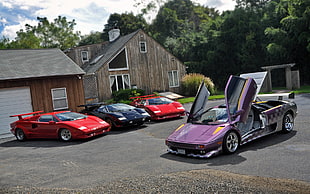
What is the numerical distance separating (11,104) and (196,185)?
14100 millimetres

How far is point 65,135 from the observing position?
35.4ft

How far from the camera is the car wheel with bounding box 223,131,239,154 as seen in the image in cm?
677

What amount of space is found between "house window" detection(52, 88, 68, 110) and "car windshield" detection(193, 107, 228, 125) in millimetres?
12022

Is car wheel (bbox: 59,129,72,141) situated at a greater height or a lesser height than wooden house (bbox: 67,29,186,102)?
lesser

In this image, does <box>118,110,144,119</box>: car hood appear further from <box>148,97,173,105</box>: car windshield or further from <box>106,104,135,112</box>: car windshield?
<box>148,97,173,105</box>: car windshield

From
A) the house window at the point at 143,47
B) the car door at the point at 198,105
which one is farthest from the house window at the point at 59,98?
the car door at the point at 198,105

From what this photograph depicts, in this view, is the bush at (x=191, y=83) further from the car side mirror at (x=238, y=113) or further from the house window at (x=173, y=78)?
the car side mirror at (x=238, y=113)

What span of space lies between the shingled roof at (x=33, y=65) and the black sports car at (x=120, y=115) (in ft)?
17.4

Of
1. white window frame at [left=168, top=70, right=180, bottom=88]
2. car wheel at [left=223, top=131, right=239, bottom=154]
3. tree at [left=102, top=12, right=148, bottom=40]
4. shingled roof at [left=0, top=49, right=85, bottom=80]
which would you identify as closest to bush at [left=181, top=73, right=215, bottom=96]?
white window frame at [left=168, top=70, right=180, bottom=88]

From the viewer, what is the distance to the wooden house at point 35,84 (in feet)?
51.2

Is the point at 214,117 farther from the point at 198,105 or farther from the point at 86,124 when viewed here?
the point at 86,124

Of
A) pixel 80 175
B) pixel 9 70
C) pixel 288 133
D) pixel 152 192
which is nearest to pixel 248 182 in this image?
pixel 152 192

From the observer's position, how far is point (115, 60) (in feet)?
83.7

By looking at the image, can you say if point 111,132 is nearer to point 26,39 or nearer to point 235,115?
point 235,115
